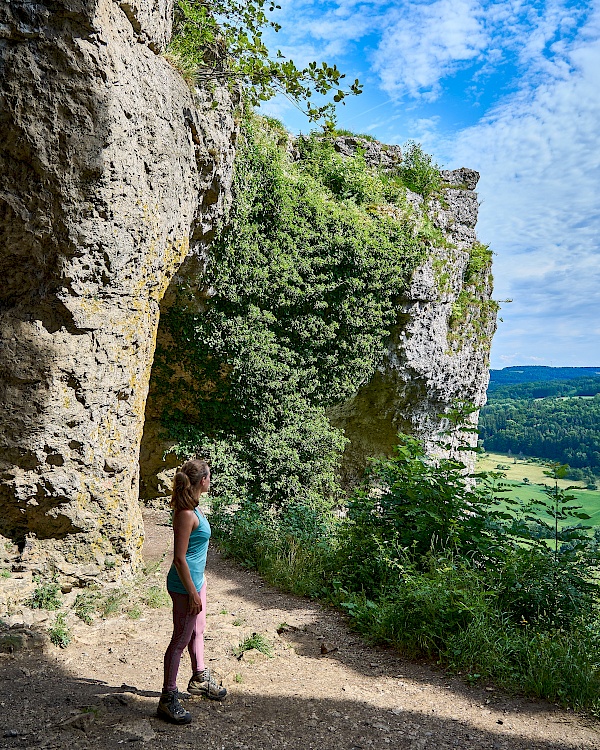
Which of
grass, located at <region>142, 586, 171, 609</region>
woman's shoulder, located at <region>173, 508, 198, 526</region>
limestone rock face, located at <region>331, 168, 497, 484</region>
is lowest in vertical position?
grass, located at <region>142, 586, 171, 609</region>

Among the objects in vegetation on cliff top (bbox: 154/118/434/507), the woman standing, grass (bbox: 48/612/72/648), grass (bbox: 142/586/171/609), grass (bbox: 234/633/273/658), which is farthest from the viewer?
vegetation on cliff top (bbox: 154/118/434/507)

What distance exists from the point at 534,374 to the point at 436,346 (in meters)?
30.5

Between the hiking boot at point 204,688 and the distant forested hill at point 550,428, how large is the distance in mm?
16312

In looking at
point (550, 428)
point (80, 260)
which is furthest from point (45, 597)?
point (550, 428)

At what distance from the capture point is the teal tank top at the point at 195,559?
3.09 metres

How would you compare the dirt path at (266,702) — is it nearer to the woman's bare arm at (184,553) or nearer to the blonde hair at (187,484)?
the woman's bare arm at (184,553)

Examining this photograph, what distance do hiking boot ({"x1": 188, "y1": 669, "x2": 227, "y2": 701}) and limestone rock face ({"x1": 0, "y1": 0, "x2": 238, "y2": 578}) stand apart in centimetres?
195

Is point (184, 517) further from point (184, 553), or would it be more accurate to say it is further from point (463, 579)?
point (463, 579)

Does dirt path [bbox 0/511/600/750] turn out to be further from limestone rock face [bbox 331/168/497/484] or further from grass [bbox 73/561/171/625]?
limestone rock face [bbox 331/168/497/484]

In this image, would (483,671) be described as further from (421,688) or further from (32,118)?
(32,118)

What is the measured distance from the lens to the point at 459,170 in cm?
1481

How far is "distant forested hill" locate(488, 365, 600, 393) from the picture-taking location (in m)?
34.5

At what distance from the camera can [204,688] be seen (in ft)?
11.1

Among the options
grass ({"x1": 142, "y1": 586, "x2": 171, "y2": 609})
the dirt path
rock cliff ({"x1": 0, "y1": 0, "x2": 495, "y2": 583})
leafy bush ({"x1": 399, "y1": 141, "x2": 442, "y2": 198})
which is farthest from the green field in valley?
leafy bush ({"x1": 399, "y1": 141, "x2": 442, "y2": 198})
